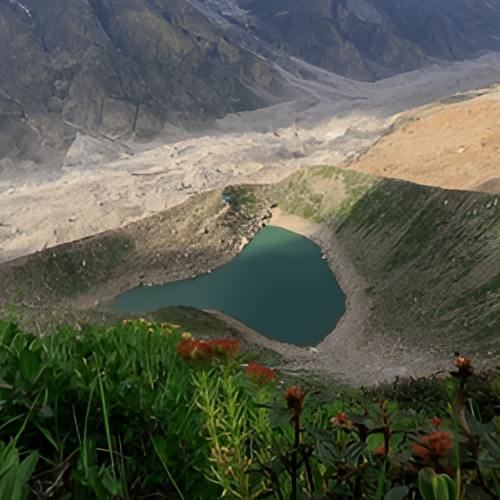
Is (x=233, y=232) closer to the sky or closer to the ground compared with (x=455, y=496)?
closer to the ground

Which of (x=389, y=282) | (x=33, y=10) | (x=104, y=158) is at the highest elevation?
(x=33, y=10)

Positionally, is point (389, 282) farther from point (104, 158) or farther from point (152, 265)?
point (104, 158)

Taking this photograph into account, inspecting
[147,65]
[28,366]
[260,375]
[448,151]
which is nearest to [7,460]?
[28,366]

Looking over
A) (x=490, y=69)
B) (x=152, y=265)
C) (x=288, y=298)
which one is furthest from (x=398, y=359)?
(x=490, y=69)

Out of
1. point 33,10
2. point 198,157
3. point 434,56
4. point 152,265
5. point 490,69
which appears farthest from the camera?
point 434,56

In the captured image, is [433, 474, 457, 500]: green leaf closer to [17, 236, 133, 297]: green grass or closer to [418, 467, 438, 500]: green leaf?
[418, 467, 438, 500]: green leaf

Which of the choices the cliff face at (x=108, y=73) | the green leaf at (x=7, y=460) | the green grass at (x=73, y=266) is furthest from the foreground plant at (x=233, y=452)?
the cliff face at (x=108, y=73)

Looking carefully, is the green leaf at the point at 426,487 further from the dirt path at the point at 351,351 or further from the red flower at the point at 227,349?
the dirt path at the point at 351,351
